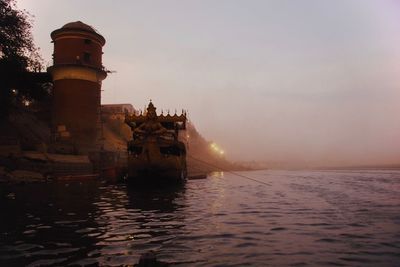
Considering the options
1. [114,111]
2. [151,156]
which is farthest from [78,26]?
[114,111]

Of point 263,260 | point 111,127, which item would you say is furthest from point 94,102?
point 263,260

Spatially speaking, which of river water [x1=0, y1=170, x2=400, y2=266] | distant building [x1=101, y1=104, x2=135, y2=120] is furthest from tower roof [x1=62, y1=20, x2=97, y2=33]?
river water [x1=0, y1=170, x2=400, y2=266]

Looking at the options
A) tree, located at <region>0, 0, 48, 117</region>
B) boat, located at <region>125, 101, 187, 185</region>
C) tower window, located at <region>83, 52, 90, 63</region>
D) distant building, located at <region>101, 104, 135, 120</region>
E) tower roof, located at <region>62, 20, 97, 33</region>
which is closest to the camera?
boat, located at <region>125, 101, 187, 185</region>

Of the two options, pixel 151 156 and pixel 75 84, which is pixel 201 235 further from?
pixel 75 84

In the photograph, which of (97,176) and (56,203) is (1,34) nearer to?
(97,176)

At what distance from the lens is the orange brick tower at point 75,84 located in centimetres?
5003

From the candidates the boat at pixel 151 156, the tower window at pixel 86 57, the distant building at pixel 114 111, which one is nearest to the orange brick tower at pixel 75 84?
the tower window at pixel 86 57

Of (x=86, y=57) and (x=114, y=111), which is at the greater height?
(x=86, y=57)

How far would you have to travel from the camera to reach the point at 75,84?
50125mm

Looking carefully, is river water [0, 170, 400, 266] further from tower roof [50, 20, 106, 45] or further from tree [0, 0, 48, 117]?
tower roof [50, 20, 106, 45]

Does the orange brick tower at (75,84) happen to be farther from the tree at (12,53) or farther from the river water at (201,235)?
the river water at (201,235)

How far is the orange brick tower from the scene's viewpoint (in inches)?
1970

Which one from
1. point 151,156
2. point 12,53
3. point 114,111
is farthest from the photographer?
point 114,111

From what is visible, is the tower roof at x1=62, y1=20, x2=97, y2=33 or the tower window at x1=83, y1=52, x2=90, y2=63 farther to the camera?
the tower roof at x1=62, y1=20, x2=97, y2=33
